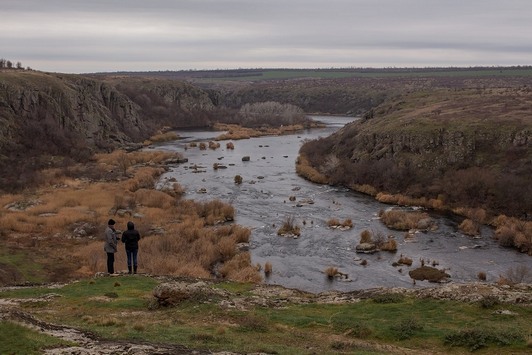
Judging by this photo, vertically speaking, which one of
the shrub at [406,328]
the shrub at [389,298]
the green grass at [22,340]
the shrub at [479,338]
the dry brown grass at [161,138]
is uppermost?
the green grass at [22,340]

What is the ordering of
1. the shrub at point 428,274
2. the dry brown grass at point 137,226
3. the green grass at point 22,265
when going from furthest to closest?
the dry brown grass at point 137,226 < the shrub at point 428,274 < the green grass at point 22,265

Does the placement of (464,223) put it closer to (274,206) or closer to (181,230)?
(274,206)

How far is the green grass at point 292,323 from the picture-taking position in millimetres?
13945

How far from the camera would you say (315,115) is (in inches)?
6550

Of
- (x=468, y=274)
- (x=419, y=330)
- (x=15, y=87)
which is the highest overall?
(x=15, y=87)

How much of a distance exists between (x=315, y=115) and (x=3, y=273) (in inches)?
5736

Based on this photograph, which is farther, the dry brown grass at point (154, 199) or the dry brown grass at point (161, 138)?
the dry brown grass at point (161, 138)

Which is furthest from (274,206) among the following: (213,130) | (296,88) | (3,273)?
(296,88)

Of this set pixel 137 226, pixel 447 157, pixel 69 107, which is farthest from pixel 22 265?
pixel 69 107

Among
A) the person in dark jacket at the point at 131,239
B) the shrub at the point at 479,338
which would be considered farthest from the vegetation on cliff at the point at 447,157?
the person in dark jacket at the point at 131,239

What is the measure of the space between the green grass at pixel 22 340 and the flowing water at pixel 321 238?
1679cm

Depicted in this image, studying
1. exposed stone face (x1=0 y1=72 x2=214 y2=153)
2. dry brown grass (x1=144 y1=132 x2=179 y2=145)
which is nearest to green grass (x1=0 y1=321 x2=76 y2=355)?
exposed stone face (x1=0 y1=72 x2=214 y2=153)

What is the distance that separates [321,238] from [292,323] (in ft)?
69.1

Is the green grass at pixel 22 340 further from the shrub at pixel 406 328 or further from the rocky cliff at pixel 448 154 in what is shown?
the rocky cliff at pixel 448 154
